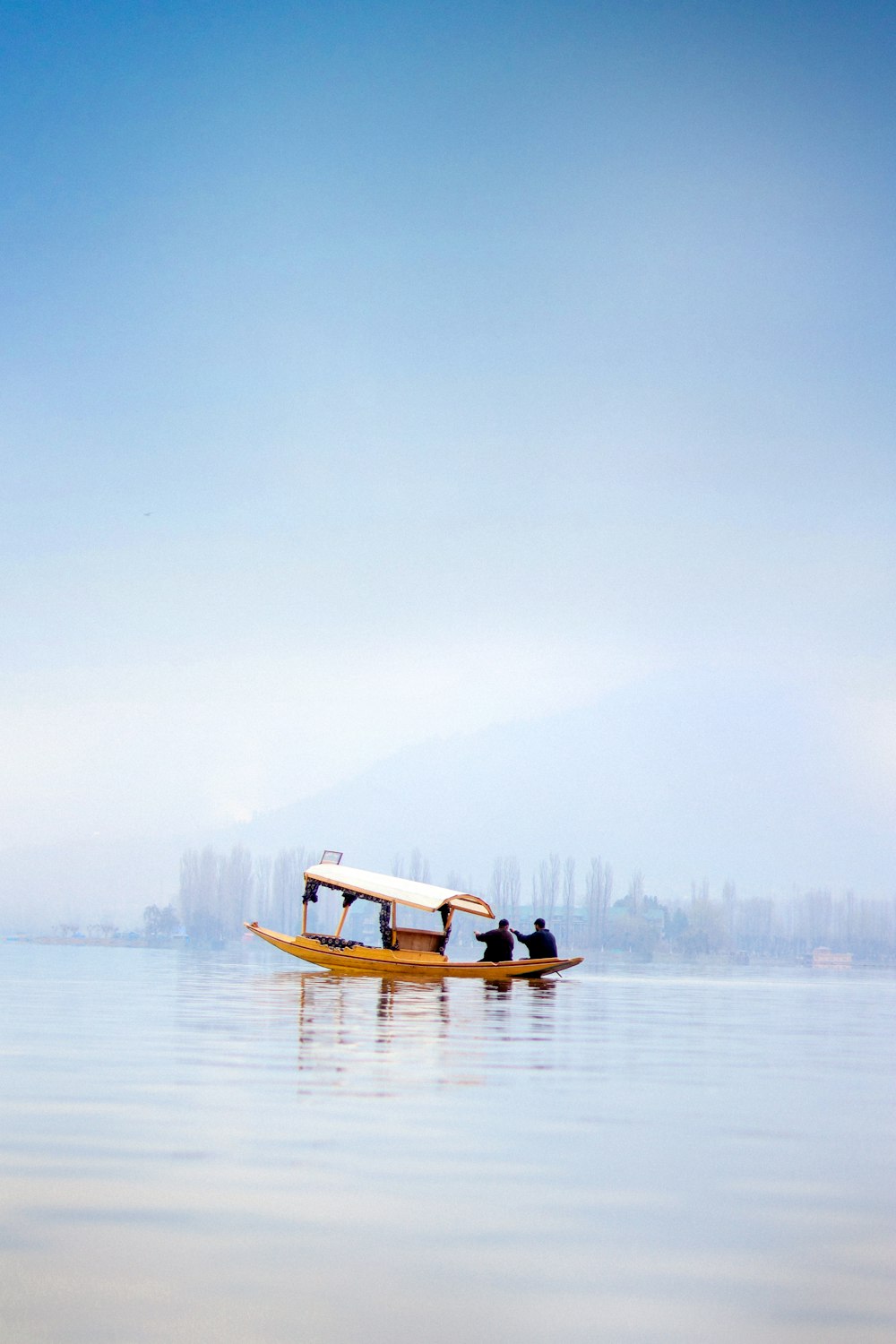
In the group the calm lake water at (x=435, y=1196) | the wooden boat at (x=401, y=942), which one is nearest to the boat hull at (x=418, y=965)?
the wooden boat at (x=401, y=942)

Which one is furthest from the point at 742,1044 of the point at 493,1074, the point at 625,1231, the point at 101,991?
the point at 101,991

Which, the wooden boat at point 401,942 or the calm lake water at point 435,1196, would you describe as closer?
the calm lake water at point 435,1196

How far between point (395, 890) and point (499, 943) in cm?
358

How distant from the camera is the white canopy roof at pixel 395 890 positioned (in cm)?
3797

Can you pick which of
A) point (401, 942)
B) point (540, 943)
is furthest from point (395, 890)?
point (540, 943)

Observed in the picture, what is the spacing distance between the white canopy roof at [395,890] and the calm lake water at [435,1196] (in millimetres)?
21691

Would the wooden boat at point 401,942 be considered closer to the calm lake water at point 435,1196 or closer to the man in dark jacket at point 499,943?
the man in dark jacket at point 499,943

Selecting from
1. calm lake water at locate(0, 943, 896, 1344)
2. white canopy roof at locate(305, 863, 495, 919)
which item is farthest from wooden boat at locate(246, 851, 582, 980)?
calm lake water at locate(0, 943, 896, 1344)

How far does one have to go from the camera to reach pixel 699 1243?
257 inches

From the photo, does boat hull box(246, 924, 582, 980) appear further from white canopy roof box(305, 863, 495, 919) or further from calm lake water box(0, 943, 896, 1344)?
calm lake water box(0, 943, 896, 1344)

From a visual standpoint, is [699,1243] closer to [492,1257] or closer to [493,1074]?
[492,1257]

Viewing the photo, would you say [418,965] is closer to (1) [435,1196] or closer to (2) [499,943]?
(2) [499,943]

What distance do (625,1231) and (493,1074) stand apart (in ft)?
22.5

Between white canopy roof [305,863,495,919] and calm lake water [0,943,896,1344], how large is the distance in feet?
71.2
